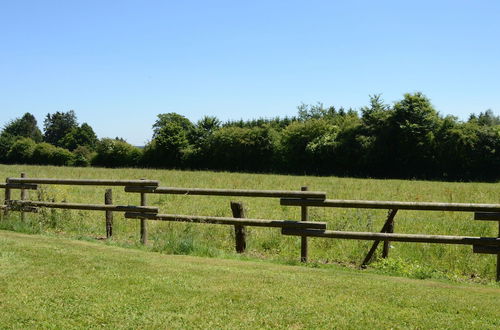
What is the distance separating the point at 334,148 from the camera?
53.0 metres

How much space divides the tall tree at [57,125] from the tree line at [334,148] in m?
61.5

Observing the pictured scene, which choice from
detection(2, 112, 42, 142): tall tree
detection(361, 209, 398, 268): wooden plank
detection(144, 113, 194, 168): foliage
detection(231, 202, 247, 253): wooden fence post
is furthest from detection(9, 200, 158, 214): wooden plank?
detection(2, 112, 42, 142): tall tree

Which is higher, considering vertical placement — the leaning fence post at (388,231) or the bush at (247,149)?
the bush at (247,149)

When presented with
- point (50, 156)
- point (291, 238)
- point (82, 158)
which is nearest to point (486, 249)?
point (291, 238)

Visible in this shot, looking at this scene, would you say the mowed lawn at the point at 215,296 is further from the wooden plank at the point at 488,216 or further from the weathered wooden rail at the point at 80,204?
the weathered wooden rail at the point at 80,204

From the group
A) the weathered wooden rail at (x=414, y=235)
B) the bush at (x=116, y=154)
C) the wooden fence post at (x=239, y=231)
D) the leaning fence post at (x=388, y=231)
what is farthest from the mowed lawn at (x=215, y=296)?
the bush at (x=116, y=154)

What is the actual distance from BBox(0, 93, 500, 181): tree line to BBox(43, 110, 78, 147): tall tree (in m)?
61.5

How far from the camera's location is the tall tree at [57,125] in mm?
147000

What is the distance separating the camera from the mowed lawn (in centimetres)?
493

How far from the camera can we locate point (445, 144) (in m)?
45.8

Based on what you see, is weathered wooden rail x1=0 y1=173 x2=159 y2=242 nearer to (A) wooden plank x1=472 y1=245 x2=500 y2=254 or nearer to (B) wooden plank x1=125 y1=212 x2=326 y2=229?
(B) wooden plank x1=125 y1=212 x2=326 y2=229

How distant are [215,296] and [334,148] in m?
48.4

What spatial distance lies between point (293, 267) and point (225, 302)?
264 cm

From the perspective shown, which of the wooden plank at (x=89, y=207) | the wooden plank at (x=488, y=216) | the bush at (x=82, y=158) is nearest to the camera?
the wooden plank at (x=488, y=216)
